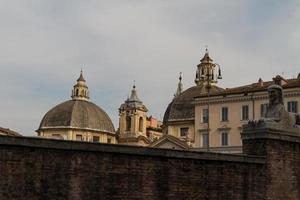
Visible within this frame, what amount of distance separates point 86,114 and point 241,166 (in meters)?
77.5

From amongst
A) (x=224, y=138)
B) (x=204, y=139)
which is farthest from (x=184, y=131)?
(x=224, y=138)

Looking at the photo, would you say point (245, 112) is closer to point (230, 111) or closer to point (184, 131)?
point (230, 111)

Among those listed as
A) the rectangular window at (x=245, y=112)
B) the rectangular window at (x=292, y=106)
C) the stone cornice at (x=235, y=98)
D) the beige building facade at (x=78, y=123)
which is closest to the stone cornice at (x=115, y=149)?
the rectangular window at (x=292, y=106)

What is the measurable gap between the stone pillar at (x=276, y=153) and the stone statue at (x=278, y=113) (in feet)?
0.82

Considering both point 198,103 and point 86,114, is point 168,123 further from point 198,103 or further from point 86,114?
point 86,114

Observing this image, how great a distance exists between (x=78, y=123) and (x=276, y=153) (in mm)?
75379

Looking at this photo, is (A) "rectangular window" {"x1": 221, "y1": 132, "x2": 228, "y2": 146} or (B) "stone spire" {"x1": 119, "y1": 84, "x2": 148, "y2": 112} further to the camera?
(B) "stone spire" {"x1": 119, "y1": 84, "x2": 148, "y2": 112}

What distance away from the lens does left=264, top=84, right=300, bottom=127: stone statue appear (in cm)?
1681

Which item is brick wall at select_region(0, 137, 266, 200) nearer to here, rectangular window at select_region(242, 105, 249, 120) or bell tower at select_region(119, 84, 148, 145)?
rectangular window at select_region(242, 105, 249, 120)

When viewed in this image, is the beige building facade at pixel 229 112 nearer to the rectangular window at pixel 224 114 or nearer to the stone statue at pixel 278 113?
the rectangular window at pixel 224 114

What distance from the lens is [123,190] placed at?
13656 mm

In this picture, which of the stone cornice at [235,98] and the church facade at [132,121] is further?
the church facade at [132,121]

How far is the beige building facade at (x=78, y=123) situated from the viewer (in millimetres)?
89188

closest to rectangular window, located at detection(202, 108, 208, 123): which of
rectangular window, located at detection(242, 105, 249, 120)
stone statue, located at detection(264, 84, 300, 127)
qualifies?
rectangular window, located at detection(242, 105, 249, 120)
